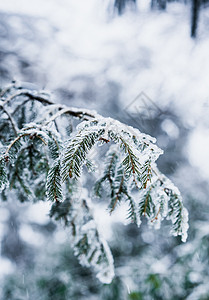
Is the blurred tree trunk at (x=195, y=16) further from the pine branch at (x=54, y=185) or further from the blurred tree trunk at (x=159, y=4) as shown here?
the pine branch at (x=54, y=185)

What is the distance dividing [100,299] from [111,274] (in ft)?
8.56

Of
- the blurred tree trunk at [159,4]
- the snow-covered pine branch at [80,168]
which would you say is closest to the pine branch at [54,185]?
the snow-covered pine branch at [80,168]

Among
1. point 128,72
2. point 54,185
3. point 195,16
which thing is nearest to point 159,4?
point 195,16

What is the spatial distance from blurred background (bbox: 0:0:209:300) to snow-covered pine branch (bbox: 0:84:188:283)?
4.25 ft

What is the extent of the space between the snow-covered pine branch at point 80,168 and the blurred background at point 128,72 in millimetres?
1294

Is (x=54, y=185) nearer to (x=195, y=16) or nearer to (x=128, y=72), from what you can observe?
(x=195, y=16)

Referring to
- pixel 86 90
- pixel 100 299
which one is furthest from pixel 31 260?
pixel 86 90

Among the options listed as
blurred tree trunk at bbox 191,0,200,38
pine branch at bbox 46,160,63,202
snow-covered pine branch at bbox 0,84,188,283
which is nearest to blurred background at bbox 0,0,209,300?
blurred tree trunk at bbox 191,0,200,38

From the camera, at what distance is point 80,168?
2.41 ft

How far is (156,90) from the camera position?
3.23 meters

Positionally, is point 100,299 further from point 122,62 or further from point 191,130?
point 122,62

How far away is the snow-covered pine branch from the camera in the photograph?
30.4 inches

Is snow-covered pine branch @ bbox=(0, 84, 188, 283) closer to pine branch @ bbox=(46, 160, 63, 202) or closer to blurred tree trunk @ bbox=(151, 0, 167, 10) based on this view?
pine branch @ bbox=(46, 160, 63, 202)

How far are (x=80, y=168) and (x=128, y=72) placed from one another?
9.52ft
